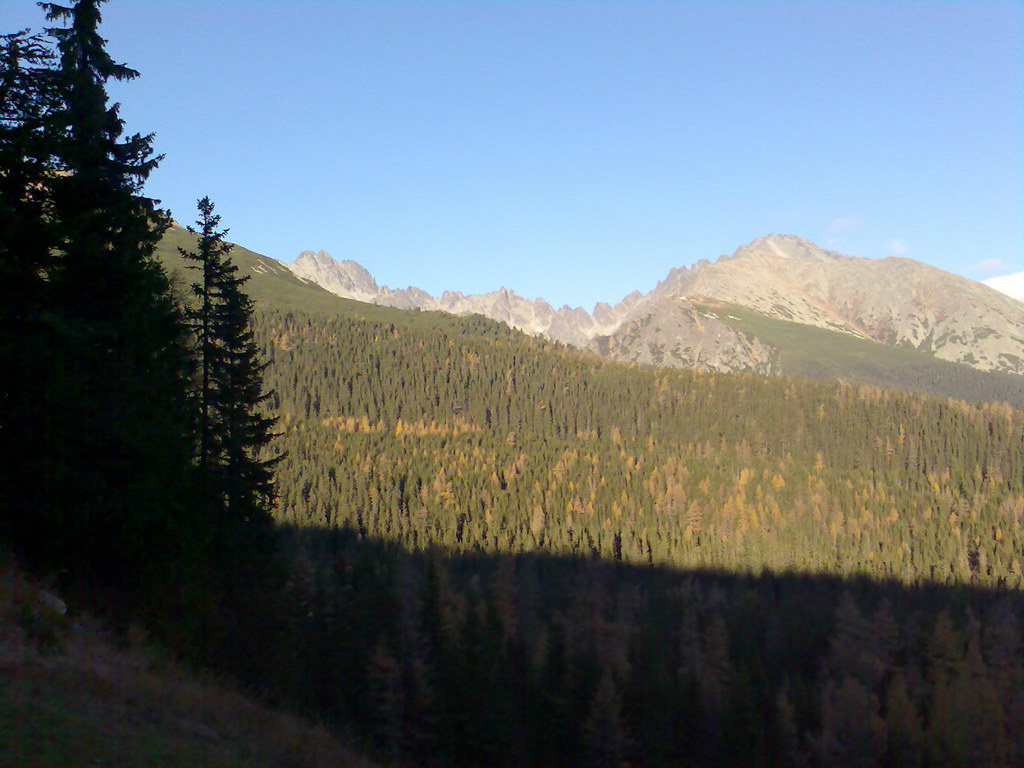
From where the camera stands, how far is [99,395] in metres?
18.6

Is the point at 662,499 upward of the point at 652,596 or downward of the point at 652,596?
upward

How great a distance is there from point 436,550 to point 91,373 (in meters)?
107

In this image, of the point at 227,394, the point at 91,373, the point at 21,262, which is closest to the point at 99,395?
the point at 91,373

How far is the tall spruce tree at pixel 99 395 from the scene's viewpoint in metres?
17.6

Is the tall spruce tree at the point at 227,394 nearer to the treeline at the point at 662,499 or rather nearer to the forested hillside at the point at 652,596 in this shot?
the forested hillside at the point at 652,596

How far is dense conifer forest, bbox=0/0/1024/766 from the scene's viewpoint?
18688mm

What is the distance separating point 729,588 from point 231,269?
382 ft

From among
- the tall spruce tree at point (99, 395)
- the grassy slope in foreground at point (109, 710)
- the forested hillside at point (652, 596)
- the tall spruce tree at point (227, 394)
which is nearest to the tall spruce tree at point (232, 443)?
the tall spruce tree at point (227, 394)

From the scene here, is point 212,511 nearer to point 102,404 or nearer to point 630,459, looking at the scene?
point 102,404

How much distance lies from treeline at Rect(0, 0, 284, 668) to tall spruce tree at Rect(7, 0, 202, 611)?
0.13 feet

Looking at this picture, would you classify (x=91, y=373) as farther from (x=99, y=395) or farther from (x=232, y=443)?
(x=232, y=443)

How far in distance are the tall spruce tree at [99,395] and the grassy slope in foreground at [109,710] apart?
7.24 feet

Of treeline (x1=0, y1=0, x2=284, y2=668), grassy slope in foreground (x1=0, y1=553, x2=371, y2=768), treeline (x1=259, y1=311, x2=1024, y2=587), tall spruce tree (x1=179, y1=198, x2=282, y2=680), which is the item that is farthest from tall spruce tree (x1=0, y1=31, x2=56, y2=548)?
treeline (x1=259, y1=311, x2=1024, y2=587)

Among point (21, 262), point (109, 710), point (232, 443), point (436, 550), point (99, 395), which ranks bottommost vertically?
point (436, 550)
